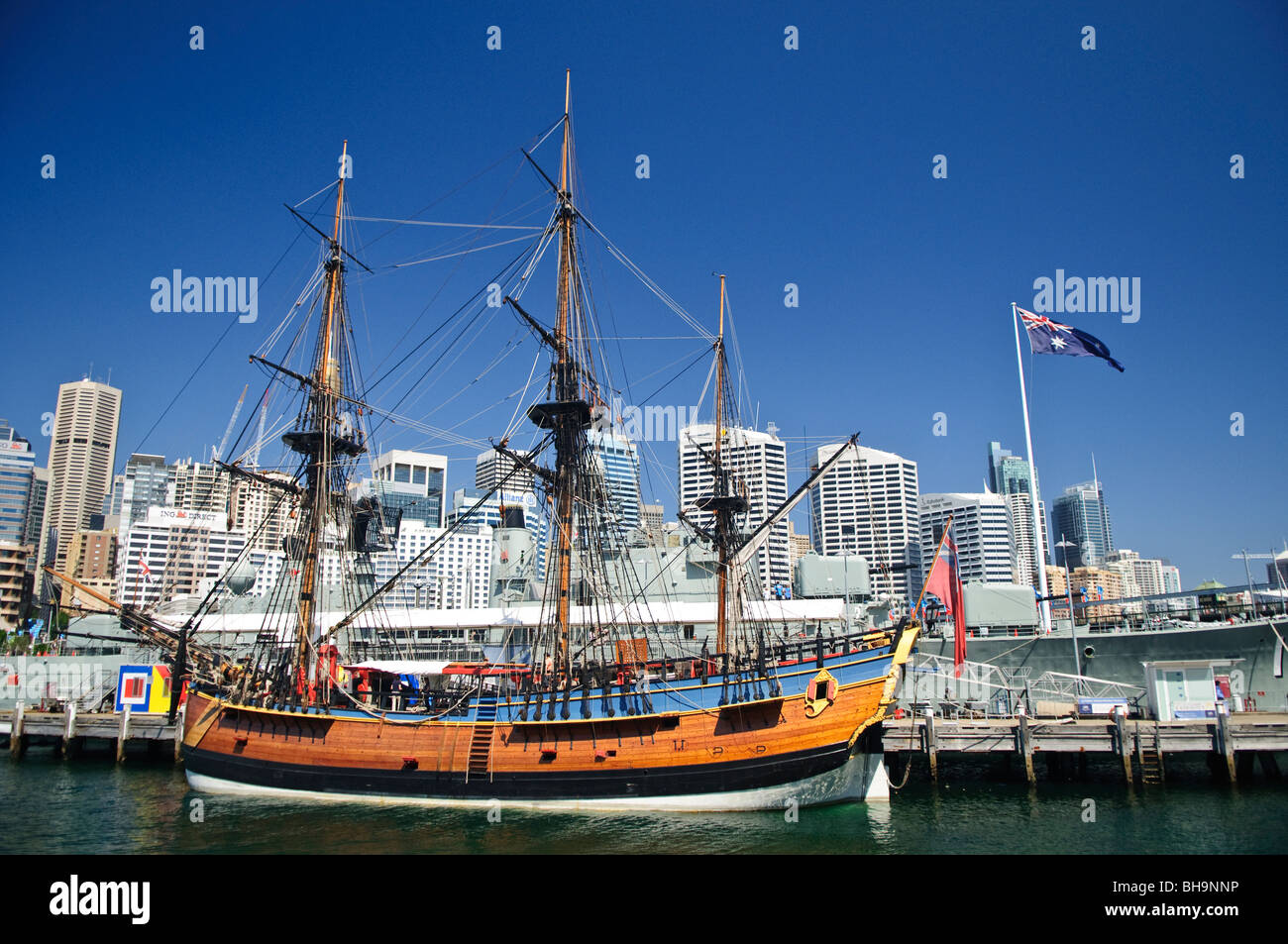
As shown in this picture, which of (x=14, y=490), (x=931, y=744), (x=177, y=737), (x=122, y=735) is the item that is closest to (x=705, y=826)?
(x=931, y=744)

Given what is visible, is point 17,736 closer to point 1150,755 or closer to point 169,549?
point 1150,755

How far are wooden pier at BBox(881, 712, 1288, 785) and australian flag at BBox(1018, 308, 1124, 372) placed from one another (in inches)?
714

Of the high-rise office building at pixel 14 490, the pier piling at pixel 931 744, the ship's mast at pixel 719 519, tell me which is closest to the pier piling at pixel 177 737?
the ship's mast at pixel 719 519

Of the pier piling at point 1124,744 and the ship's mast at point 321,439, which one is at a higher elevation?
the ship's mast at point 321,439

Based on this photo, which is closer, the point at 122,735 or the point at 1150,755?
the point at 1150,755

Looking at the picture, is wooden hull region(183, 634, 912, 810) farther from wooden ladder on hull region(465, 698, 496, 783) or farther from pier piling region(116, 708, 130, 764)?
pier piling region(116, 708, 130, 764)

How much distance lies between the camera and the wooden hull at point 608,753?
26828 mm

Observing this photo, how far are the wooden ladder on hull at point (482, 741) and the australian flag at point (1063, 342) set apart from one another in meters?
32.6

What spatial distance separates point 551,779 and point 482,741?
2.93 metres

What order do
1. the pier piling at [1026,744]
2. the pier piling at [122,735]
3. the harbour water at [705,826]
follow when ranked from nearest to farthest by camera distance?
the harbour water at [705,826], the pier piling at [1026,744], the pier piling at [122,735]

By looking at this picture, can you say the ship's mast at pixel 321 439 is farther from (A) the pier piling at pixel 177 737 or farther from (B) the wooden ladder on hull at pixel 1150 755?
(B) the wooden ladder on hull at pixel 1150 755

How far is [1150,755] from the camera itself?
32156 mm

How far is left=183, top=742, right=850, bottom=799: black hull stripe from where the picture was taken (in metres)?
26.8
